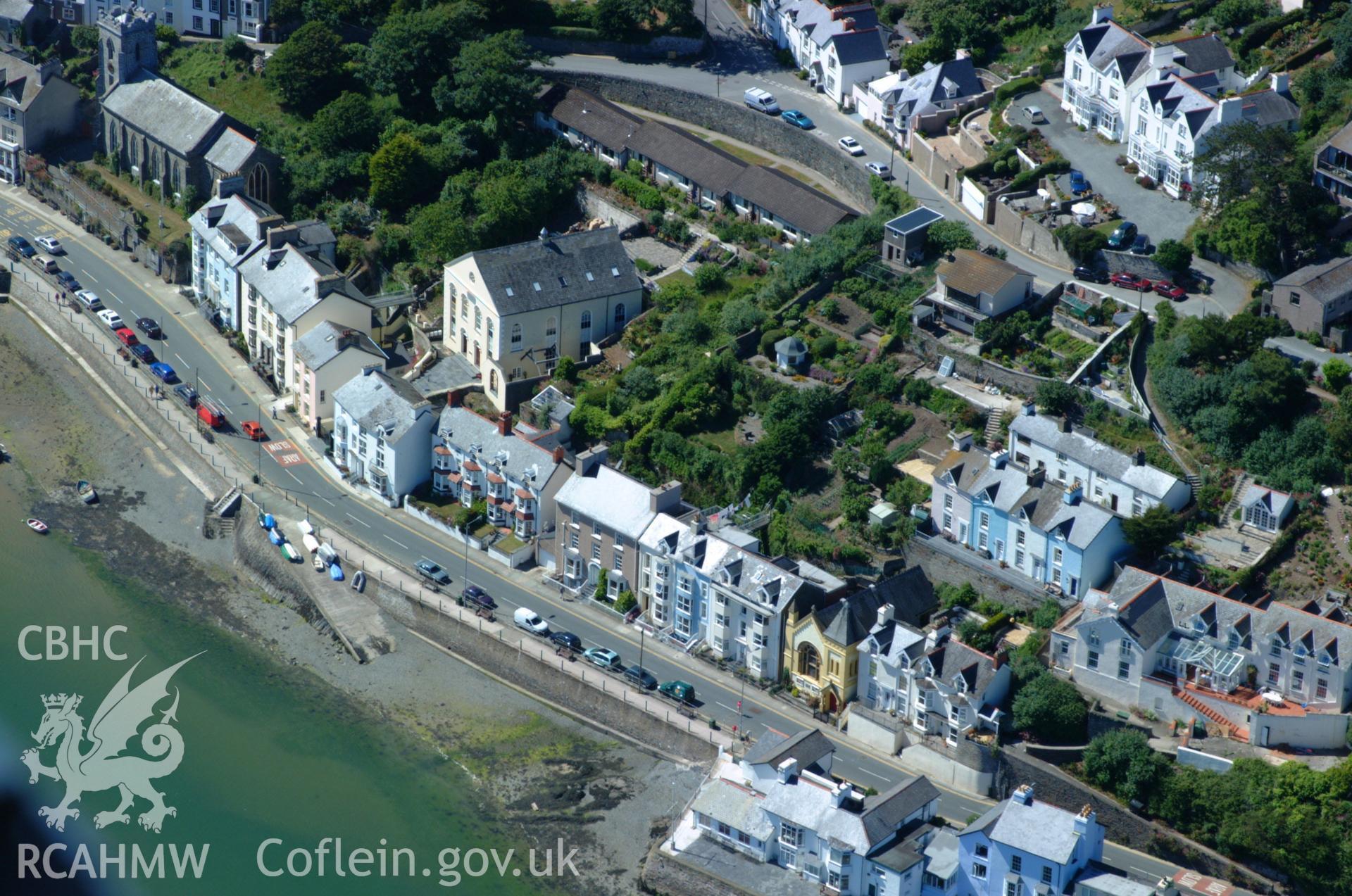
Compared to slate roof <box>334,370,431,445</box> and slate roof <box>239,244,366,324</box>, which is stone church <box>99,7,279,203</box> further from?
slate roof <box>334,370,431,445</box>

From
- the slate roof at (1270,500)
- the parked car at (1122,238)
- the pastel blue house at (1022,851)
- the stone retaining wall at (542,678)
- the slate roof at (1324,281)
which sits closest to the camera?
the pastel blue house at (1022,851)

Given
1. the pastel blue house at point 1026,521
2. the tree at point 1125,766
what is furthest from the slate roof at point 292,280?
the tree at point 1125,766

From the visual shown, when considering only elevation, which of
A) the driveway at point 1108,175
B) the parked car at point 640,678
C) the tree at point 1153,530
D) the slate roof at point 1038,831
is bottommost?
the parked car at point 640,678

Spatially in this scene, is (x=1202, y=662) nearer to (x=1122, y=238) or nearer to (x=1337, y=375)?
(x=1337, y=375)

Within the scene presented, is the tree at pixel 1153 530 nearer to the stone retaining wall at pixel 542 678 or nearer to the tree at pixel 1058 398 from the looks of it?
the tree at pixel 1058 398

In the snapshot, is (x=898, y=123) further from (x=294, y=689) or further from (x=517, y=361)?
(x=294, y=689)

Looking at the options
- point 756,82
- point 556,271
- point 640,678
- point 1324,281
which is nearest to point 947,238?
point 1324,281

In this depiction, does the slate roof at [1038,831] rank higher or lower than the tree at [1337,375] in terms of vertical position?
lower

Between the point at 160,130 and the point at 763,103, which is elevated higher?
the point at 763,103
